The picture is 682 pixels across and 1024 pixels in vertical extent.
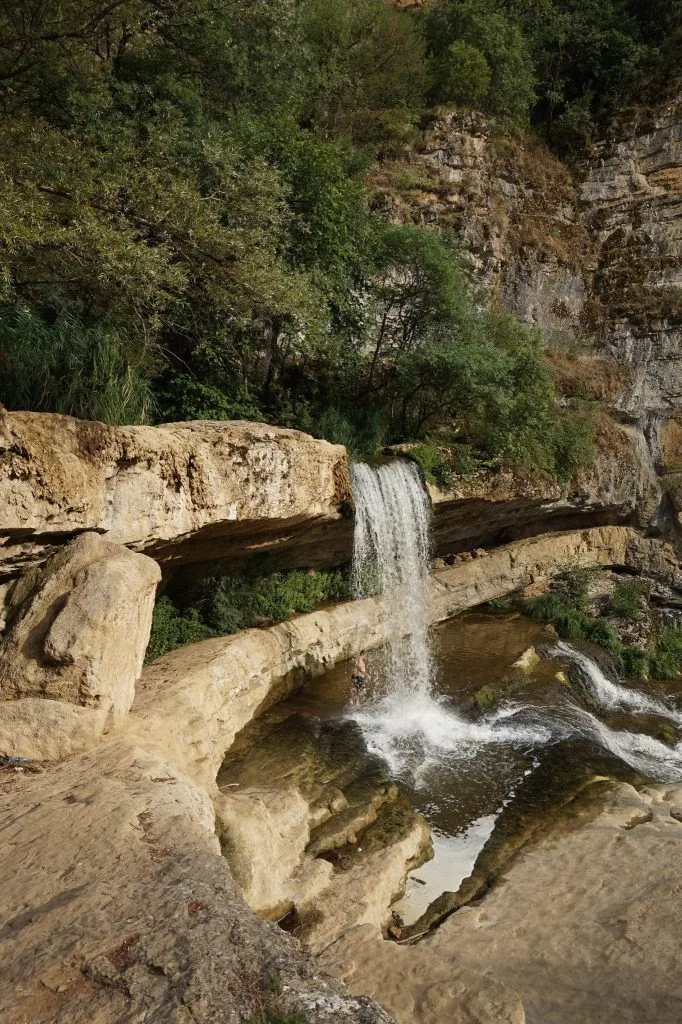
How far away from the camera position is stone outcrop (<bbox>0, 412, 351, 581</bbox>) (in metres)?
5.42

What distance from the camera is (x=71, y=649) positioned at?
514 cm

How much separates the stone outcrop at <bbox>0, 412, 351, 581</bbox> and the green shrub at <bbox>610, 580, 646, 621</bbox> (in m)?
8.19

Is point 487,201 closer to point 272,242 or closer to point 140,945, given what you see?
point 272,242

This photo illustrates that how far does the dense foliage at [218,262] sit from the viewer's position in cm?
707

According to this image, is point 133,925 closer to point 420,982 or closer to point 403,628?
point 420,982

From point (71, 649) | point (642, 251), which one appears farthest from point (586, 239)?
point (71, 649)

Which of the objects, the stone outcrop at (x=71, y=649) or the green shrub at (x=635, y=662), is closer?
the stone outcrop at (x=71, y=649)

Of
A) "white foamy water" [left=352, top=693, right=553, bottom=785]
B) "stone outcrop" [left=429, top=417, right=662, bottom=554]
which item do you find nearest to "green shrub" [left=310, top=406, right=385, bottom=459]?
"stone outcrop" [left=429, top=417, right=662, bottom=554]

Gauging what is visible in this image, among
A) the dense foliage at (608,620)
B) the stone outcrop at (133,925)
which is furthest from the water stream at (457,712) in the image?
the stone outcrop at (133,925)

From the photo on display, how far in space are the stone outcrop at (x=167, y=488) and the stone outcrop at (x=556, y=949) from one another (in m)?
4.31

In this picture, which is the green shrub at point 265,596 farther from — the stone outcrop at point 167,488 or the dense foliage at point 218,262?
the dense foliage at point 218,262

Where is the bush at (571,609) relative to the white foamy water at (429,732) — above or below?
above

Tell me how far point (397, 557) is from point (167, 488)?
5269 millimetres

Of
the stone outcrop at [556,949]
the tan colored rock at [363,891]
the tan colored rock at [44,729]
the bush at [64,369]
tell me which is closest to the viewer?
the stone outcrop at [556,949]
